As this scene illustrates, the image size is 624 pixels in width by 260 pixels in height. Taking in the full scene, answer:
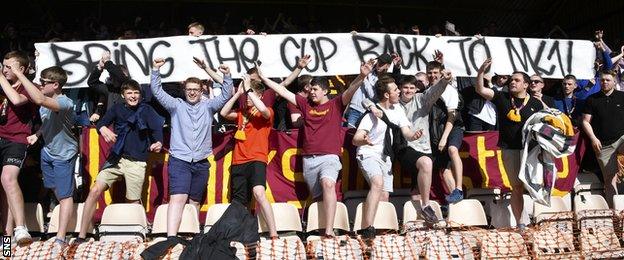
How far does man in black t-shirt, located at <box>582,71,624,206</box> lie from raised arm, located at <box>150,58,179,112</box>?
16.7 ft

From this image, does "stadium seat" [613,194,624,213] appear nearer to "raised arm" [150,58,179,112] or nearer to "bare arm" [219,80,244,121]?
"bare arm" [219,80,244,121]

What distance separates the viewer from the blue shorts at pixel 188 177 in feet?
23.2

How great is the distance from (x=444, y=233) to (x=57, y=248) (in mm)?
3791

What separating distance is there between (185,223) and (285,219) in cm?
109

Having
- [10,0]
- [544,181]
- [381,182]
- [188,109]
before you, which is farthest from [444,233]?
[10,0]

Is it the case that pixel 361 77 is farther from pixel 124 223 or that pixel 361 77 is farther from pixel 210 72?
pixel 124 223

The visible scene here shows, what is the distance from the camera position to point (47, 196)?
8.09 meters

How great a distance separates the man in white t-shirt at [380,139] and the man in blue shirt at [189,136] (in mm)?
1558

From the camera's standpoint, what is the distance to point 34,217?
7535 millimetres

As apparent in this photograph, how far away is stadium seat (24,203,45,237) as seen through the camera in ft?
24.7

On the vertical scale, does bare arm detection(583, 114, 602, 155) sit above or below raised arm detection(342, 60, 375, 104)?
below

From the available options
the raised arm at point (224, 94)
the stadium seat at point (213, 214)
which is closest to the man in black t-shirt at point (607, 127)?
the raised arm at point (224, 94)

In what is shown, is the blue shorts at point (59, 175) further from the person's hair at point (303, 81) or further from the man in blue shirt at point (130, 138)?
the person's hair at point (303, 81)

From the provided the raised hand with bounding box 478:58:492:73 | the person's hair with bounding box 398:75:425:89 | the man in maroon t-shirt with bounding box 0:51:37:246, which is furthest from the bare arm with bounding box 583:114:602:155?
the man in maroon t-shirt with bounding box 0:51:37:246
